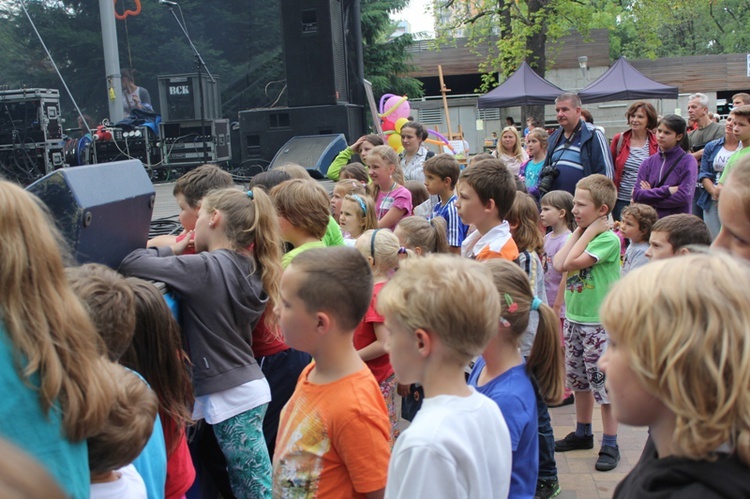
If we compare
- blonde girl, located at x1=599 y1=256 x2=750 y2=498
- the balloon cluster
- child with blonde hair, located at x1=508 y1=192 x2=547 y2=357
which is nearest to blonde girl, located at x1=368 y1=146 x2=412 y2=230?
child with blonde hair, located at x1=508 y1=192 x2=547 y2=357

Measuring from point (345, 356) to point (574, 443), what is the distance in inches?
102

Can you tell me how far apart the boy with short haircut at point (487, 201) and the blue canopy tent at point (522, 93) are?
12.3 m

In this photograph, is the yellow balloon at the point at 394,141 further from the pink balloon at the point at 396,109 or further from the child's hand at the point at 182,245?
the child's hand at the point at 182,245

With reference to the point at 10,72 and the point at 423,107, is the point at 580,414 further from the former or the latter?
the point at 423,107

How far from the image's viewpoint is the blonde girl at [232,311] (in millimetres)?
2645

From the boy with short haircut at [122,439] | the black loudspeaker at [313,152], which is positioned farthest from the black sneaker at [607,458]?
the black loudspeaker at [313,152]

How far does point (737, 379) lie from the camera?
1137mm

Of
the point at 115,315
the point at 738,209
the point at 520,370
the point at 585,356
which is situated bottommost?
the point at 585,356

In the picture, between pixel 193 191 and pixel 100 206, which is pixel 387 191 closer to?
pixel 193 191

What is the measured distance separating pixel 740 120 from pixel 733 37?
1647 inches

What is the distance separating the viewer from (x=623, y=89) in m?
15.4

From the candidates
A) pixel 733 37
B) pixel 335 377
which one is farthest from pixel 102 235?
pixel 733 37

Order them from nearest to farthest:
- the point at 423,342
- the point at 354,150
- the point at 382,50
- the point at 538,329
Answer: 1. the point at 423,342
2. the point at 538,329
3. the point at 354,150
4. the point at 382,50

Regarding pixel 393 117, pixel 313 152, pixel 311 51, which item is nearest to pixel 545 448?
pixel 313 152
